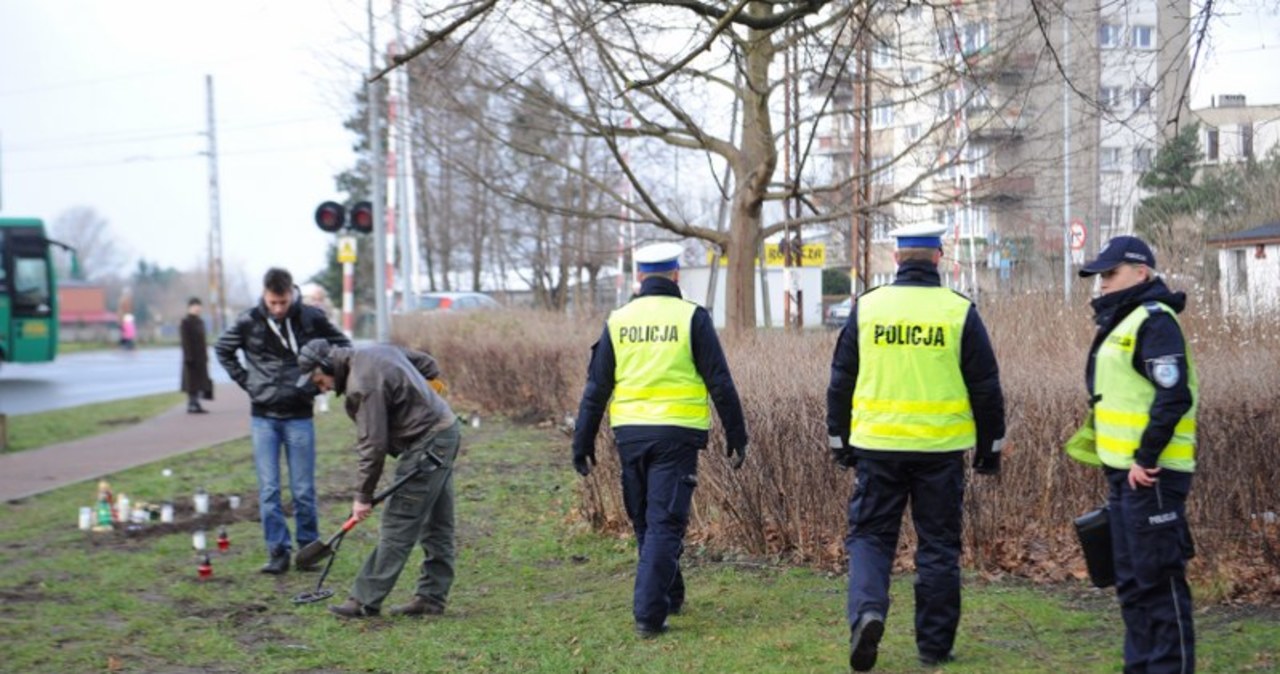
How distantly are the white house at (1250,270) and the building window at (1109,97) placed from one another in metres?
2.13

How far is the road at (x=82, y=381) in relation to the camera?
25.8 m

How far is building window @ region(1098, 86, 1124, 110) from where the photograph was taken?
919cm

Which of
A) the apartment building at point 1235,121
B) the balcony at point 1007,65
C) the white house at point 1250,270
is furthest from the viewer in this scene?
the balcony at point 1007,65

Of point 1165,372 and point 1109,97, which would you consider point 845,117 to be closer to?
point 1109,97

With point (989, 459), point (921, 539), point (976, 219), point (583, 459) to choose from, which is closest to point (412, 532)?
point (583, 459)

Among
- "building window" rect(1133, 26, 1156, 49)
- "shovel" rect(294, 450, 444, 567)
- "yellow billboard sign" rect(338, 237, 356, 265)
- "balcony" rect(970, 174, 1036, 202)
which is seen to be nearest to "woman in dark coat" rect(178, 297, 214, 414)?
"yellow billboard sign" rect(338, 237, 356, 265)

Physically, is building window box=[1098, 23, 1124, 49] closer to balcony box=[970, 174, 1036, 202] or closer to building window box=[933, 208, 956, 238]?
balcony box=[970, 174, 1036, 202]

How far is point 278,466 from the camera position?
29.6ft

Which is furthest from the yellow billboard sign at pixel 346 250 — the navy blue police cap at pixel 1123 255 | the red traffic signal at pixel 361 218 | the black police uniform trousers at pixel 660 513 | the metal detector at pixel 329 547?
the navy blue police cap at pixel 1123 255

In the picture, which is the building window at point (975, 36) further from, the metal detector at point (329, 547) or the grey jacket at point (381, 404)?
the metal detector at point (329, 547)

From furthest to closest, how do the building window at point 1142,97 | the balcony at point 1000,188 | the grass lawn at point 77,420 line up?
the grass lawn at point 77,420
the balcony at point 1000,188
the building window at point 1142,97

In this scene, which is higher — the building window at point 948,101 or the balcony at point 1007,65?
the balcony at point 1007,65

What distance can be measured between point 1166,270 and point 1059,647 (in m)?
9.64

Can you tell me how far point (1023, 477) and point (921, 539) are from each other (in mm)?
1918
